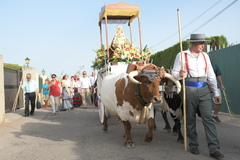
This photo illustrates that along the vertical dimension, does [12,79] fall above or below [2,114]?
above

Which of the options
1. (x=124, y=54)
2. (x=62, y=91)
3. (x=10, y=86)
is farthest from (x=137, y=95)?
(x=10, y=86)

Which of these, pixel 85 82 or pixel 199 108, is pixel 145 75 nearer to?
pixel 199 108

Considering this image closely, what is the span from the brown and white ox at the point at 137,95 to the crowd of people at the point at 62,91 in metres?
5.80

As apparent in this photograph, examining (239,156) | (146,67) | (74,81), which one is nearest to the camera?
(239,156)

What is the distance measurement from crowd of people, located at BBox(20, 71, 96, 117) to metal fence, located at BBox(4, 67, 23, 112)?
122 centimetres

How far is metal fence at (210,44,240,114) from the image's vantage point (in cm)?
947

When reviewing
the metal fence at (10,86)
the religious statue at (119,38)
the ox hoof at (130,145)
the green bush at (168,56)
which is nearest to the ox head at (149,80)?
the ox hoof at (130,145)

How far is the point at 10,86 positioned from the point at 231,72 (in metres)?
10.6

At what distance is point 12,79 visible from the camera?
1484 centimetres

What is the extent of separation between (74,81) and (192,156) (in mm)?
12717

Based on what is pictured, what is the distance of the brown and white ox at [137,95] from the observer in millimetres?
4930

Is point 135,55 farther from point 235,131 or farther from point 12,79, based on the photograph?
point 12,79

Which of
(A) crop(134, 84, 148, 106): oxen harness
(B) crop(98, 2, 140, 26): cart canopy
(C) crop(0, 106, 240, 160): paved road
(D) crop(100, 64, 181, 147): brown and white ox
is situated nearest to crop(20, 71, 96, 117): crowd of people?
(B) crop(98, 2, 140, 26): cart canopy

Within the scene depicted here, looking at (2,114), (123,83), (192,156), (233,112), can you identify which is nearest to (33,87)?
(2,114)
